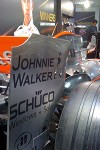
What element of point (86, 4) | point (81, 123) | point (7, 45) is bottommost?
point (81, 123)

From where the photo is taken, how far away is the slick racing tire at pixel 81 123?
110 cm

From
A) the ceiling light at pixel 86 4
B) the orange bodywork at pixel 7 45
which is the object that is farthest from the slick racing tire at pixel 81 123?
the ceiling light at pixel 86 4

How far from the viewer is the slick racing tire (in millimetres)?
1097

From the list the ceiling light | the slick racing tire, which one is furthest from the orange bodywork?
the ceiling light

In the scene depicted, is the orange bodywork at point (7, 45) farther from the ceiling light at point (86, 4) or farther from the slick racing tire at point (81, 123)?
the ceiling light at point (86, 4)

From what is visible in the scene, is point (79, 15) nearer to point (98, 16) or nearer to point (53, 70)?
point (98, 16)

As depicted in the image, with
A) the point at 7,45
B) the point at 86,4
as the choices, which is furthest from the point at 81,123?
the point at 86,4

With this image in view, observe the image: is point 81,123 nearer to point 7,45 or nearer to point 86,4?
point 7,45

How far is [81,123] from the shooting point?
1123 millimetres

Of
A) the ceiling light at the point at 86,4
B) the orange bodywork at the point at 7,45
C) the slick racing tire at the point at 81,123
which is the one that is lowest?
the slick racing tire at the point at 81,123

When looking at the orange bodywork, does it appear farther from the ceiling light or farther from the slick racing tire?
the ceiling light

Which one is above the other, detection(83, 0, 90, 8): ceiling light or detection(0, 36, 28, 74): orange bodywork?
detection(83, 0, 90, 8): ceiling light

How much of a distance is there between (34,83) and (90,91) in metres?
0.30

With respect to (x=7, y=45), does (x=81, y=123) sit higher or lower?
lower
